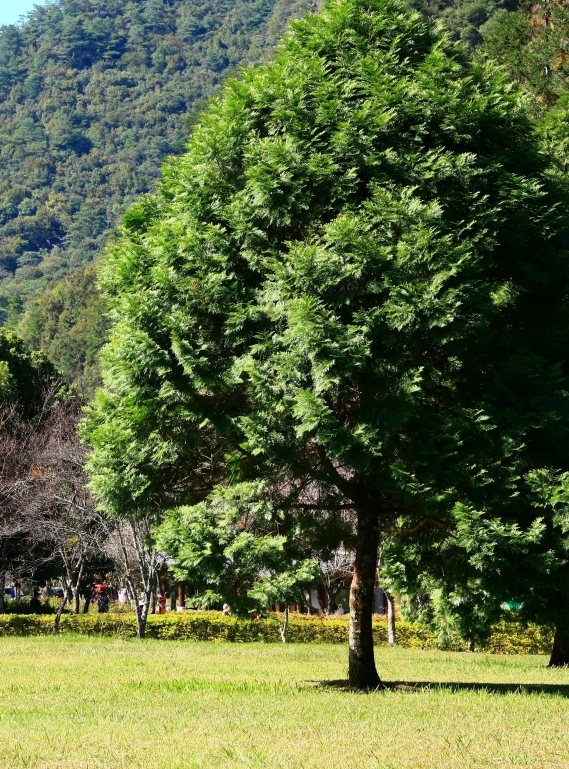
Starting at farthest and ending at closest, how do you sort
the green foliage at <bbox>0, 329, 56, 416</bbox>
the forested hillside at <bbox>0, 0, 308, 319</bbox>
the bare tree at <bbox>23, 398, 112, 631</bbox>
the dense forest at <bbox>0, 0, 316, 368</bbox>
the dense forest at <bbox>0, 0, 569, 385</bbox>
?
the forested hillside at <bbox>0, 0, 308, 319</bbox> < the dense forest at <bbox>0, 0, 316, 368</bbox> < the dense forest at <bbox>0, 0, 569, 385</bbox> < the green foliage at <bbox>0, 329, 56, 416</bbox> < the bare tree at <bbox>23, 398, 112, 631</bbox>

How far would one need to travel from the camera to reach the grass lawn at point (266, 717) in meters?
8.21

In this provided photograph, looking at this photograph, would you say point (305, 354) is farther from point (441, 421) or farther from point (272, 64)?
point (272, 64)

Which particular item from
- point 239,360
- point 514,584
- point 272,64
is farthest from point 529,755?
point 272,64

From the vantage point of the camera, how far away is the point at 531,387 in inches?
485

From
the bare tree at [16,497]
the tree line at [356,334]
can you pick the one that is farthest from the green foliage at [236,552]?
the bare tree at [16,497]

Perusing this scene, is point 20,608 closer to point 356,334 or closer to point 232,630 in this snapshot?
point 232,630

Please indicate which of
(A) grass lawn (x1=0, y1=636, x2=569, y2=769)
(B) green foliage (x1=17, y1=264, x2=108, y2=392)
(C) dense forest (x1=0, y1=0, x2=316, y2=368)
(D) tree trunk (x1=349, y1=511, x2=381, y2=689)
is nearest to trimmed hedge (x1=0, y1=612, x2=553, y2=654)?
(A) grass lawn (x1=0, y1=636, x2=569, y2=769)

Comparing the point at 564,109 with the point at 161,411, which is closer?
the point at 161,411

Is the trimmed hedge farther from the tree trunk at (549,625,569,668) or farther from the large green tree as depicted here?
the large green tree

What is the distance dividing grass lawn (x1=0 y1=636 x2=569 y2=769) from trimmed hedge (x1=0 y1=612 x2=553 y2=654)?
9.62 m

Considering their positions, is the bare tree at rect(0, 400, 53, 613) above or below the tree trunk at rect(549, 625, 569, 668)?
above

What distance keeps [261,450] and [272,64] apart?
226 inches

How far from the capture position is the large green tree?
11.7 m

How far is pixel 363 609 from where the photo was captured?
13.8 m
